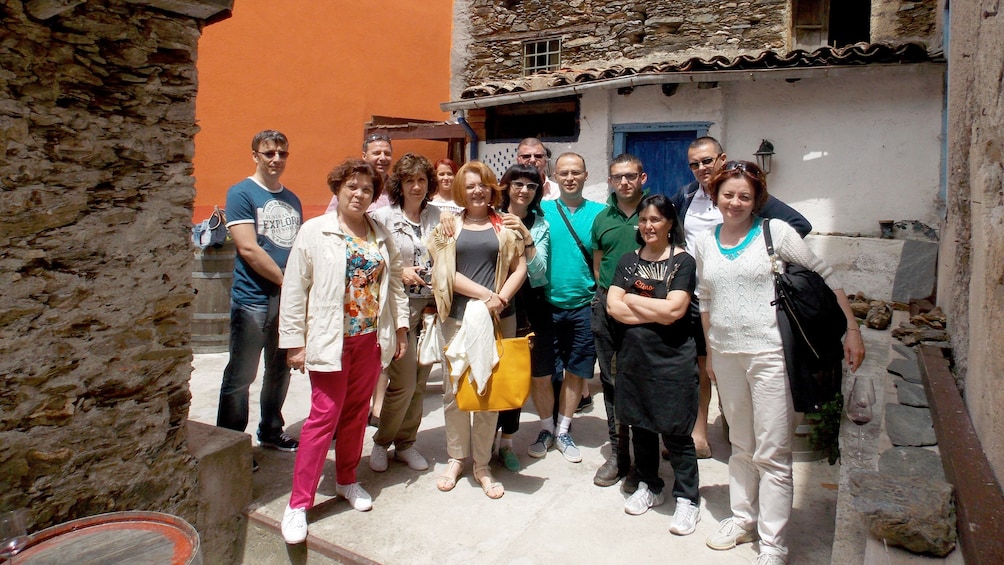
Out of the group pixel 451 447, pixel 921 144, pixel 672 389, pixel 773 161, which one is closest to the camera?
pixel 672 389

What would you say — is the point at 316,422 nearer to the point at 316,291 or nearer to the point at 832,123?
the point at 316,291

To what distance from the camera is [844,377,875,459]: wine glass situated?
2955 millimetres

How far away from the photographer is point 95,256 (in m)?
2.74

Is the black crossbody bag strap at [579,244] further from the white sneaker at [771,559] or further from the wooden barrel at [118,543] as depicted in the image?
the wooden barrel at [118,543]

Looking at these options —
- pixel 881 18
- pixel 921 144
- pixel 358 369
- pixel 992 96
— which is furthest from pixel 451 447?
pixel 881 18

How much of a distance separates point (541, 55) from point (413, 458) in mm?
8222

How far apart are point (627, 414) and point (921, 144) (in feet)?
17.8

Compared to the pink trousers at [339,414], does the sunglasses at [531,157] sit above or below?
above

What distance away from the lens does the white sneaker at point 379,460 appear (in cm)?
377

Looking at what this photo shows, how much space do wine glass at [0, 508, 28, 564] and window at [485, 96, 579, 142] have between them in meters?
7.16

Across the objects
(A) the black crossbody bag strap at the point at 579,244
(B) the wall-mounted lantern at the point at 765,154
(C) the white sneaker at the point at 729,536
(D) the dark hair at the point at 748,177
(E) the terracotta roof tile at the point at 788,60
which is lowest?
(C) the white sneaker at the point at 729,536

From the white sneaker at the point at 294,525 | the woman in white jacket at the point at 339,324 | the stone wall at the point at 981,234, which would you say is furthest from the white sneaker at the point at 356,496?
the stone wall at the point at 981,234

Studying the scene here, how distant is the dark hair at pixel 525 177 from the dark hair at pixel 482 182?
22cm

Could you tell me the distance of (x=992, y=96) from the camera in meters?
2.35
